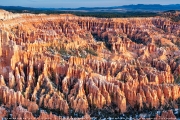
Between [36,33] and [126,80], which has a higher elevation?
[36,33]

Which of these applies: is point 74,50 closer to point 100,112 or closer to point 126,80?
point 126,80

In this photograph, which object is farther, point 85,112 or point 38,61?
point 38,61

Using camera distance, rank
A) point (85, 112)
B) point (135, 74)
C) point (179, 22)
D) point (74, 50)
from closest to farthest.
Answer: point (85, 112) < point (135, 74) < point (74, 50) < point (179, 22)

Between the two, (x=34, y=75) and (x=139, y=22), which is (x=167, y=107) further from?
(x=139, y=22)

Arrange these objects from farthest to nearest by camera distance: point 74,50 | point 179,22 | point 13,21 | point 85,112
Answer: point 179,22 < point 13,21 < point 74,50 < point 85,112

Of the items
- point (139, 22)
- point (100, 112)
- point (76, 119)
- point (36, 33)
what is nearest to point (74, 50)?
point (36, 33)

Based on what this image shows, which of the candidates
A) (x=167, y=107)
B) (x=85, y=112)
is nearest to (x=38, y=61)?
(x=85, y=112)

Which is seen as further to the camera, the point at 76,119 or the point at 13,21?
the point at 13,21

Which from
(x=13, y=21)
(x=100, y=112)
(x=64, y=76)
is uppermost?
(x=13, y=21)

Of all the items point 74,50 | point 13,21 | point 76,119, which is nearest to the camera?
point 76,119
